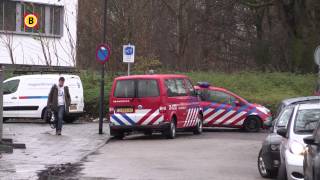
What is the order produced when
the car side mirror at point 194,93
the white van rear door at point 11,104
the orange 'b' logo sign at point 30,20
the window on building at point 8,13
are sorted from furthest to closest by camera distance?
the window on building at point 8,13, the orange 'b' logo sign at point 30,20, the white van rear door at point 11,104, the car side mirror at point 194,93

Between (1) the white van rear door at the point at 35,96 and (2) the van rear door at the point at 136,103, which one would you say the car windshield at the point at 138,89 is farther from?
(1) the white van rear door at the point at 35,96

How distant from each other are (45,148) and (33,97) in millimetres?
11256

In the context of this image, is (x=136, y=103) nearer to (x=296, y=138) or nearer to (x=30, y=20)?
(x=296, y=138)

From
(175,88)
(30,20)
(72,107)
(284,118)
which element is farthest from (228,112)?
(30,20)

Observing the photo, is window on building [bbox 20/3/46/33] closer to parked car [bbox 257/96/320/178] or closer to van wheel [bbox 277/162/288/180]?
parked car [bbox 257/96/320/178]

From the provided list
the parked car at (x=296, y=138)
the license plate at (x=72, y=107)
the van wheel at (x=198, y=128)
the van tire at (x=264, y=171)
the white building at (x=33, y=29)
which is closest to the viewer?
the parked car at (x=296, y=138)

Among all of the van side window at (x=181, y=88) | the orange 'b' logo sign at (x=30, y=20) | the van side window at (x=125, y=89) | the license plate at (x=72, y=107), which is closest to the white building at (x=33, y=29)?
the orange 'b' logo sign at (x=30, y=20)

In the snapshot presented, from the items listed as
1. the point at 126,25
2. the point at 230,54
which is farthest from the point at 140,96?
the point at 230,54

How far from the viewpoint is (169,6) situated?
5075 centimetres

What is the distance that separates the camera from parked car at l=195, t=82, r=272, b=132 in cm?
2761

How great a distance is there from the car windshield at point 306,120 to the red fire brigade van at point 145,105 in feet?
32.3

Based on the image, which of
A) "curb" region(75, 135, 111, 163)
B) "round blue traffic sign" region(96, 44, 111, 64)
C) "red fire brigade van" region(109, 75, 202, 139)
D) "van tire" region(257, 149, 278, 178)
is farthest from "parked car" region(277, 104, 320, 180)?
"round blue traffic sign" region(96, 44, 111, 64)

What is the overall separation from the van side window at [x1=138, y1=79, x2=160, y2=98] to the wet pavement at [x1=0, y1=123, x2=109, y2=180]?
67.2 inches

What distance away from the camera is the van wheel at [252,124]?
2773 cm
